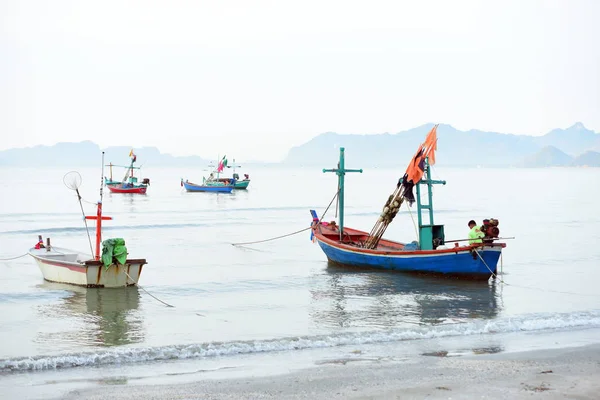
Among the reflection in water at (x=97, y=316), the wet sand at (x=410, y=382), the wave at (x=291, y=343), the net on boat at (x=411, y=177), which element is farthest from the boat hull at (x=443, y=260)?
the wet sand at (x=410, y=382)

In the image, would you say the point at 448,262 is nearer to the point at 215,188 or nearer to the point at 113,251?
the point at 113,251

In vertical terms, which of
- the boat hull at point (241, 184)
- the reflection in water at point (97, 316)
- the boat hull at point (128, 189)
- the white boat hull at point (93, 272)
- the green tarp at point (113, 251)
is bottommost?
the reflection in water at point (97, 316)

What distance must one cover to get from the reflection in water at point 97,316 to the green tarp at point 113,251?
0.91 metres

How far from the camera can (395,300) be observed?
20250mm

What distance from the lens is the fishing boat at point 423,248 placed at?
21891 mm

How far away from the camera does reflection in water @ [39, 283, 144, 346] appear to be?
608 inches

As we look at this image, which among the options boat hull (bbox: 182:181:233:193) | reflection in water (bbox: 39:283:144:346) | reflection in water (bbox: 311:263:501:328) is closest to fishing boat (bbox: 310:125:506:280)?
reflection in water (bbox: 311:263:501:328)

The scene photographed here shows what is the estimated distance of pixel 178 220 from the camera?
52969 mm

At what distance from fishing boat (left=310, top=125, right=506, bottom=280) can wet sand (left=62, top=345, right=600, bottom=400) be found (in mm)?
8628

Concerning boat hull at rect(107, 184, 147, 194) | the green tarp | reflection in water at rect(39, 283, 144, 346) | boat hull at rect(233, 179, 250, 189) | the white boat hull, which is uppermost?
boat hull at rect(233, 179, 250, 189)

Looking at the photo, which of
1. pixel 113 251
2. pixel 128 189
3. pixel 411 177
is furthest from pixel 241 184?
pixel 113 251

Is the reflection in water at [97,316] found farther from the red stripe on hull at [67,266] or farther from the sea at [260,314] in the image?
the red stripe on hull at [67,266]

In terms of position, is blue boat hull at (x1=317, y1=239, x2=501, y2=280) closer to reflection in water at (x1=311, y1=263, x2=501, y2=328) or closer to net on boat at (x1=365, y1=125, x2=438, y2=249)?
reflection in water at (x1=311, y1=263, x2=501, y2=328)

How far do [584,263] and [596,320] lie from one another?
12450 mm
